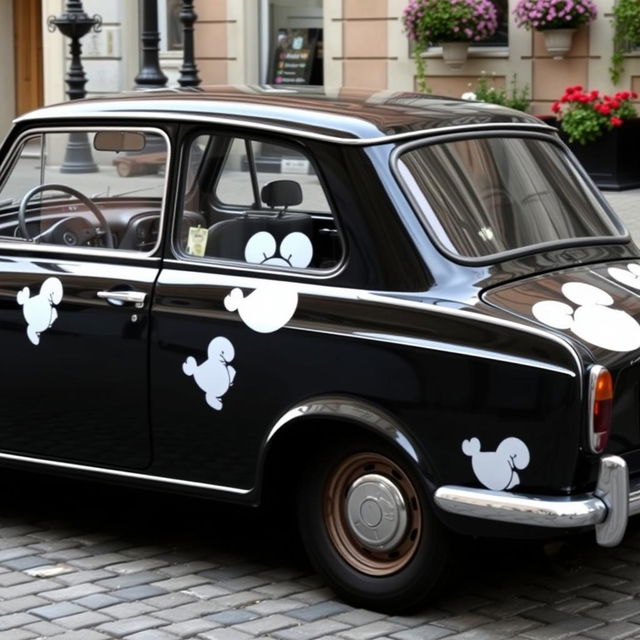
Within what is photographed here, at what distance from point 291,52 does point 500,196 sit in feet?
54.4

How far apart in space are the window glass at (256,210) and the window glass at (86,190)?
0.49 ft

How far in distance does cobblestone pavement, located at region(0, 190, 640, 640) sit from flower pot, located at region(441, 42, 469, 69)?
44.9 ft

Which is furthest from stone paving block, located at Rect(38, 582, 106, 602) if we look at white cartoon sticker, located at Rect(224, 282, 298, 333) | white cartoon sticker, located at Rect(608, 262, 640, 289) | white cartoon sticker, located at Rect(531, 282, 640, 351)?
white cartoon sticker, located at Rect(608, 262, 640, 289)

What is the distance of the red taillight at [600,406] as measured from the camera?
468 centimetres

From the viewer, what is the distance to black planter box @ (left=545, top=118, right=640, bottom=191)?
17219mm

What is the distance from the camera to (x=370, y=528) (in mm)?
5125

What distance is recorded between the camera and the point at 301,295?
5.22 metres

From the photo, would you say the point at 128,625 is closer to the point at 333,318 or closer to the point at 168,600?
the point at 168,600

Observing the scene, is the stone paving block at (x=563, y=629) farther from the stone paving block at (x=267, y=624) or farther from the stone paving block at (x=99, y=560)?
the stone paving block at (x=99, y=560)

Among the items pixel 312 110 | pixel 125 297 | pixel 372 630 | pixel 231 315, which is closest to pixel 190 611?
pixel 372 630

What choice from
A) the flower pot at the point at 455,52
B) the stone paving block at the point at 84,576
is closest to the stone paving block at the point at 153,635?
the stone paving block at the point at 84,576

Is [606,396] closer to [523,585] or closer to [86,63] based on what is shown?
[523,585]

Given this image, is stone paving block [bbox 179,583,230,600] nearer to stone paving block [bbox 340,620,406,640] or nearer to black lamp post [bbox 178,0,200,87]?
stone paving block [bbox 340,620,406,640]

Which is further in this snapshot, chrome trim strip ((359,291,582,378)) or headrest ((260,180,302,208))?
headrest ((260,180,302,208))
